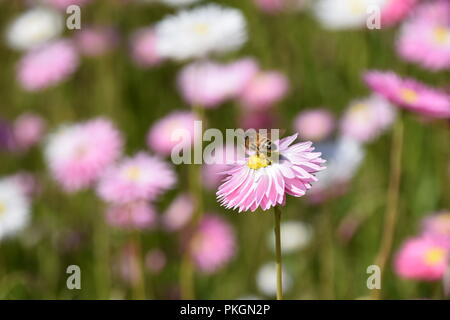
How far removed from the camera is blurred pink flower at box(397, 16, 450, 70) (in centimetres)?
106

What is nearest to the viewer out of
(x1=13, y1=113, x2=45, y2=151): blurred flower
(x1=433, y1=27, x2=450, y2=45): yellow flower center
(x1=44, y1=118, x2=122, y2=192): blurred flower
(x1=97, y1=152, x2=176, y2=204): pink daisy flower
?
(x1=97, y1=152, x2=176, y2=204): pink daisy flower

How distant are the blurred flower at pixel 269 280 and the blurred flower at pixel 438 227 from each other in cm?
21

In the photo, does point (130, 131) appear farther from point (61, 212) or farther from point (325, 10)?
point (325, 10)

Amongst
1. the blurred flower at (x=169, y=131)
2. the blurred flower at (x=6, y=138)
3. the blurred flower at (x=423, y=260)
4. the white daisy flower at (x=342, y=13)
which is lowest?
the blurred flower at (x=423, y=260)

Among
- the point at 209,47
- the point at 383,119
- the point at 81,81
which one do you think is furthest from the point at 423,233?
the point at 81,81

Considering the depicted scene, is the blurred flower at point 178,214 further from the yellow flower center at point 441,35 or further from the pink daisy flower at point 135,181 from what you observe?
the yellow flower center at point 441,35

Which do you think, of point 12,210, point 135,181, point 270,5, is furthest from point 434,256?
point 270,5

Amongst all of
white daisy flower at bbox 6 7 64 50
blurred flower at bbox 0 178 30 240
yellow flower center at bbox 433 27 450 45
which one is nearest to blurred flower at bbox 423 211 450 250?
yellow flower center at bbox 433 27 450 45

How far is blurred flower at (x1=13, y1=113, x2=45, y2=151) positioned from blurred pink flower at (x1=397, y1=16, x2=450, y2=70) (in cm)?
77

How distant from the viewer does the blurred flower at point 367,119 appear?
3.87ft

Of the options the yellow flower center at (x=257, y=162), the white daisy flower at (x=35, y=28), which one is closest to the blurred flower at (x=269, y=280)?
the yellow flower center at (x=257, y=162)

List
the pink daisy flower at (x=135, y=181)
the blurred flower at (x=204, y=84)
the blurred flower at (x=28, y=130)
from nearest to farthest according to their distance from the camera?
the pink daisy flower at (x=135, y=181) < the blurred flower at (x=204, y=84) < the blurred flower at (x=28, y=130)

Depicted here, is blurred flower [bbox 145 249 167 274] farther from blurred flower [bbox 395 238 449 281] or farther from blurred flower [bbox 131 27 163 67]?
blurred flower [bbox 131 27 163 67]
